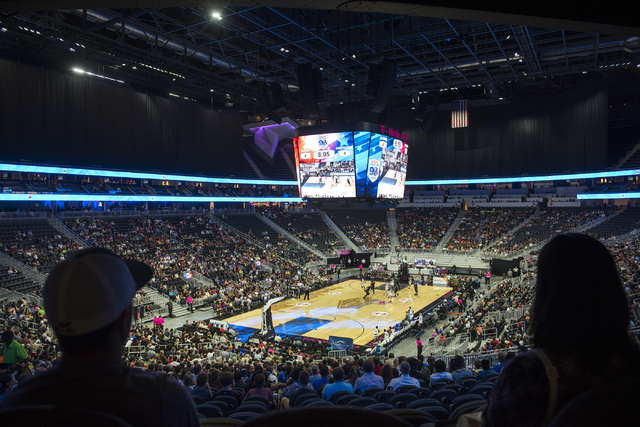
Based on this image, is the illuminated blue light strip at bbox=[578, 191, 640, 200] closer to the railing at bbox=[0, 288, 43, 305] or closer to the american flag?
the american flag

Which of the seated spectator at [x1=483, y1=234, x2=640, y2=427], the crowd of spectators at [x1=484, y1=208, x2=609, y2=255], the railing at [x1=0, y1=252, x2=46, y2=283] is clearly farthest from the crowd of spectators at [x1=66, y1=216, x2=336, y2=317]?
the seated spectator at [x1=483, y1=234, x2=640, y2=427]

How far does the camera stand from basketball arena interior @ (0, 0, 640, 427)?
1542 mm

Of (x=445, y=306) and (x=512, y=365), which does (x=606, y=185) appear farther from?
(x=512, y=365)

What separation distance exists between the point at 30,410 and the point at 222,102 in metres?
48.0

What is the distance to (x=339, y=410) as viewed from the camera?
110cm

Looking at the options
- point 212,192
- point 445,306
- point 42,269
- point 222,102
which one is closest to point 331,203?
point 445,306

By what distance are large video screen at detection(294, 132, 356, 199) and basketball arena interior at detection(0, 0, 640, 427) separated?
13 cm

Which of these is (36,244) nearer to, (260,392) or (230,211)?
(230,211)

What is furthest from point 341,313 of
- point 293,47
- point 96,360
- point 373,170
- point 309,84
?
point 96,360

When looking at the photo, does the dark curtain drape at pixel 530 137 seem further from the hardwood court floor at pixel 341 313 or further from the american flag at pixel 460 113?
the hardwood court floor at pixel 341 313

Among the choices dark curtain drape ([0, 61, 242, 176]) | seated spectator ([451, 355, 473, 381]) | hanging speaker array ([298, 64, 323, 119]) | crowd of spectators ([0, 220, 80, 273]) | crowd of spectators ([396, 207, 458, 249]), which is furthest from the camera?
crowd of spectators ([396, 207, 458, 249])

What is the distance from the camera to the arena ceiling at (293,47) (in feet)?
73.5

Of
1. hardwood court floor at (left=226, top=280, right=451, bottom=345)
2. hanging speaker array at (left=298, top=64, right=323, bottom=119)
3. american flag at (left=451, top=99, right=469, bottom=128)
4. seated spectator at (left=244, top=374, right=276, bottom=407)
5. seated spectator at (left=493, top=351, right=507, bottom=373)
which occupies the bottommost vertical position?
hardwood court floor at (left=226, top=280, right=451, bottom=345)

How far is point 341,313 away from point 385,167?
9102 millimetres
